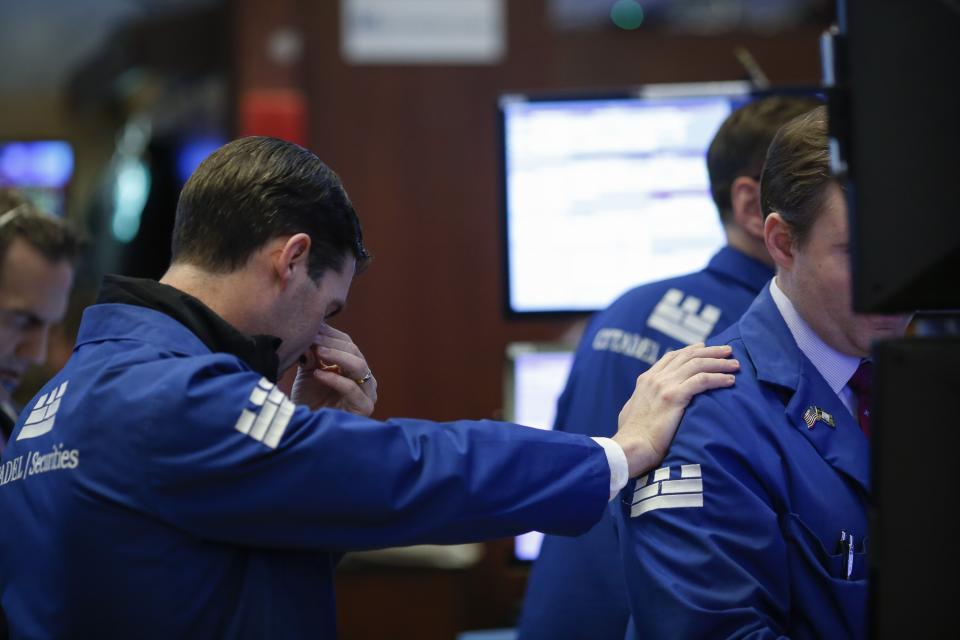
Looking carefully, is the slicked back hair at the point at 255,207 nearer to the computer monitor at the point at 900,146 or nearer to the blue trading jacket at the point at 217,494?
the blue trading jacket at the point at 217,494

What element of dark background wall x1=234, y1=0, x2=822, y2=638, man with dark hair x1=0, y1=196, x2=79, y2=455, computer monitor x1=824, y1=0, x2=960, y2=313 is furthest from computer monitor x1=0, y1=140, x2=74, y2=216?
computer monitor x1=824, y1=0, x2=960, y2=313

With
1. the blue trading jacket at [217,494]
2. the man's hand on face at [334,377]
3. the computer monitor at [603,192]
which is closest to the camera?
the blue trading jacket at [217,494]

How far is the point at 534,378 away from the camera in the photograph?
278 cm

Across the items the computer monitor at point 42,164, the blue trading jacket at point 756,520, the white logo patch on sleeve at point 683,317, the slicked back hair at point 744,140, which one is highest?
the computer monitor at point 42,164

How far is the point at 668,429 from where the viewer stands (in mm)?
1545

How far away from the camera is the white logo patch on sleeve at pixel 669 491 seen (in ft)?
4.80

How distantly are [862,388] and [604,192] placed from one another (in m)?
1.03

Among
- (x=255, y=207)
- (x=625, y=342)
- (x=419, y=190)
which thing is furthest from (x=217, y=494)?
(x=419, y=190)

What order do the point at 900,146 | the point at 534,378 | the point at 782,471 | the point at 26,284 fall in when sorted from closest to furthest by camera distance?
the point at 900,146
the point at 782,471
the point at 26,284
the point at 534,378

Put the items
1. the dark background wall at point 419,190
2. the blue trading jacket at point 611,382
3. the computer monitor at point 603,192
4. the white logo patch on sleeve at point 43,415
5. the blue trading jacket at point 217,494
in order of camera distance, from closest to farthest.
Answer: the blue trading jacket at point 217,494 < the white logo patch on sleeve at point 43,415 < the blue trading jacket at point 611,382 < the computer monitor at point 603,192 < the dark background wall at point 419,190

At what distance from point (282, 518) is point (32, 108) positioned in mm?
7134

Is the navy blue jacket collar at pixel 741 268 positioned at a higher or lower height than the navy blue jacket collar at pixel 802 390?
higher

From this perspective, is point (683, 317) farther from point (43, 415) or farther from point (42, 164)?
point (42, 164)

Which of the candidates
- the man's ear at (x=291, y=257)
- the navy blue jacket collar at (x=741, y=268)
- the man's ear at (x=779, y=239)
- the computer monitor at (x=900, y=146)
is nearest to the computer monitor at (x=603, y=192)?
the navy blue jacket collar at (x=741, y=268)
